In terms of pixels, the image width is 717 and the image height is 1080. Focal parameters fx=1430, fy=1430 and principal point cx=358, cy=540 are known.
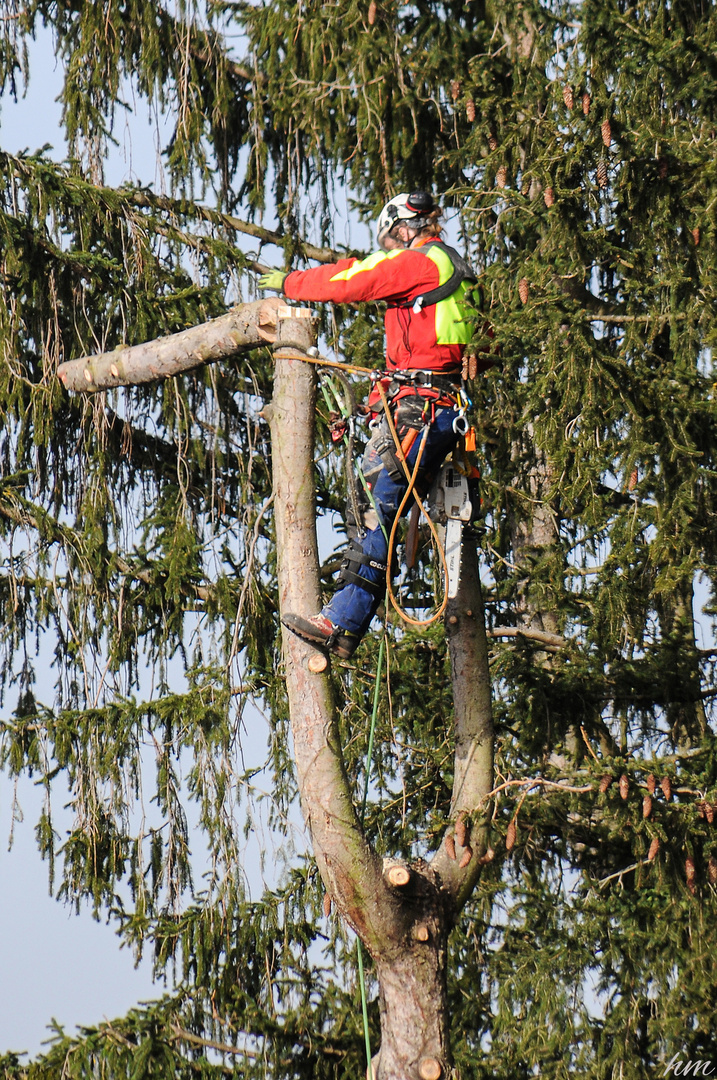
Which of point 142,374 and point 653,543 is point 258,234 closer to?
point 142,374

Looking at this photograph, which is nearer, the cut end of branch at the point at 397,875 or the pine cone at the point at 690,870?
the cut end of branch at the point at 397,875

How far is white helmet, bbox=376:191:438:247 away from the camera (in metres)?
5.80

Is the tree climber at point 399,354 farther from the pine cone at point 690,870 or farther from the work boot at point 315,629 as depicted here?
the pine cone at point 690,870

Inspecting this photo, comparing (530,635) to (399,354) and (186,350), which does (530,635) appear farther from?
(186,350)

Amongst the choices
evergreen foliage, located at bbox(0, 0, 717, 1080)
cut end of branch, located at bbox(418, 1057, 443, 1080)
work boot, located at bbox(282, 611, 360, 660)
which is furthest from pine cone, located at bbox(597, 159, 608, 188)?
cut end of branch, located at bbox(418, 1057, 443, 1080)

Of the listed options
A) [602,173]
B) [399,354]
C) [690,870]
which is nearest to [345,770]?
[399,354]

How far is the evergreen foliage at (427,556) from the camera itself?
6.31m

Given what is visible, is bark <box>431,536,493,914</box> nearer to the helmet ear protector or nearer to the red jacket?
the red jacket

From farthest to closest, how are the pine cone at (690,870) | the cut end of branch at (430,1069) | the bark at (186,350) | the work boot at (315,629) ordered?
1. the pine cone at (690,870)
2. the bark at (186,350)
3. the work boot at (315,629)
4. the cut end of branch at (430,1069)

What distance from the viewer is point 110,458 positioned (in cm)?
829

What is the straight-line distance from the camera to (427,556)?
7996 mm

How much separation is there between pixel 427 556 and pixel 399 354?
7.63ft

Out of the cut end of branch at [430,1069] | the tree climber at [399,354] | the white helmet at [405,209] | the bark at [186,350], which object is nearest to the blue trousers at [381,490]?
the tree climber at [399,354]

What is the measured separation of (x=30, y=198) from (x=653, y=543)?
4029 mm
